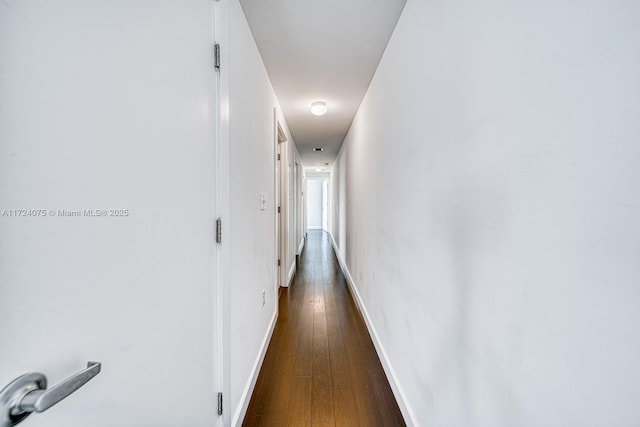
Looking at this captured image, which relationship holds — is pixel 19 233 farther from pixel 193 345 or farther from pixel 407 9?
pixel 407 9

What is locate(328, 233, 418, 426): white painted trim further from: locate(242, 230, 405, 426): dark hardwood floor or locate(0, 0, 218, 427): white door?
locate(0, 0, 218, 427): white door

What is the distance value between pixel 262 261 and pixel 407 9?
199 centimetres

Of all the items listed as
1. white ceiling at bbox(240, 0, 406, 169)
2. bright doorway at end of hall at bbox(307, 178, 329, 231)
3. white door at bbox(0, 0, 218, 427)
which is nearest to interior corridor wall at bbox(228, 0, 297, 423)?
white ceiling at bbox(240, 0, 406, 169)

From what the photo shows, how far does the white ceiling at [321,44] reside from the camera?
5.20 ft

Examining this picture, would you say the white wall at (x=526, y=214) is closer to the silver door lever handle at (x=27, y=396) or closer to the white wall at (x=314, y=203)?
the silver door lever handle at (x=27, y=396)

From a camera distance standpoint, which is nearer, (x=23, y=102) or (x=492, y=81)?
(x=23, y=102)

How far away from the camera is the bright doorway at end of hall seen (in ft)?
38.0

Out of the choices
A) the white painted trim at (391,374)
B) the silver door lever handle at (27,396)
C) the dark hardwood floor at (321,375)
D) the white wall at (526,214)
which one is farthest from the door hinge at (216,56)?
the white painted trim at (391,374)

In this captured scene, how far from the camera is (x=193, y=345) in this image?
992 mm

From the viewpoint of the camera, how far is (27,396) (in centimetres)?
43

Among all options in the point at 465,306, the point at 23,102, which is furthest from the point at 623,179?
the point at 23,102

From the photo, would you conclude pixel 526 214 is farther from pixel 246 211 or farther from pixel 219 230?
pixel 246 211

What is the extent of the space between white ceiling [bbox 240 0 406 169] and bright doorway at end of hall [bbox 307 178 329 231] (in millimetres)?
8260

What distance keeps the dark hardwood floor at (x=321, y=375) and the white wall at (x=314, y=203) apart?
8617 mm
